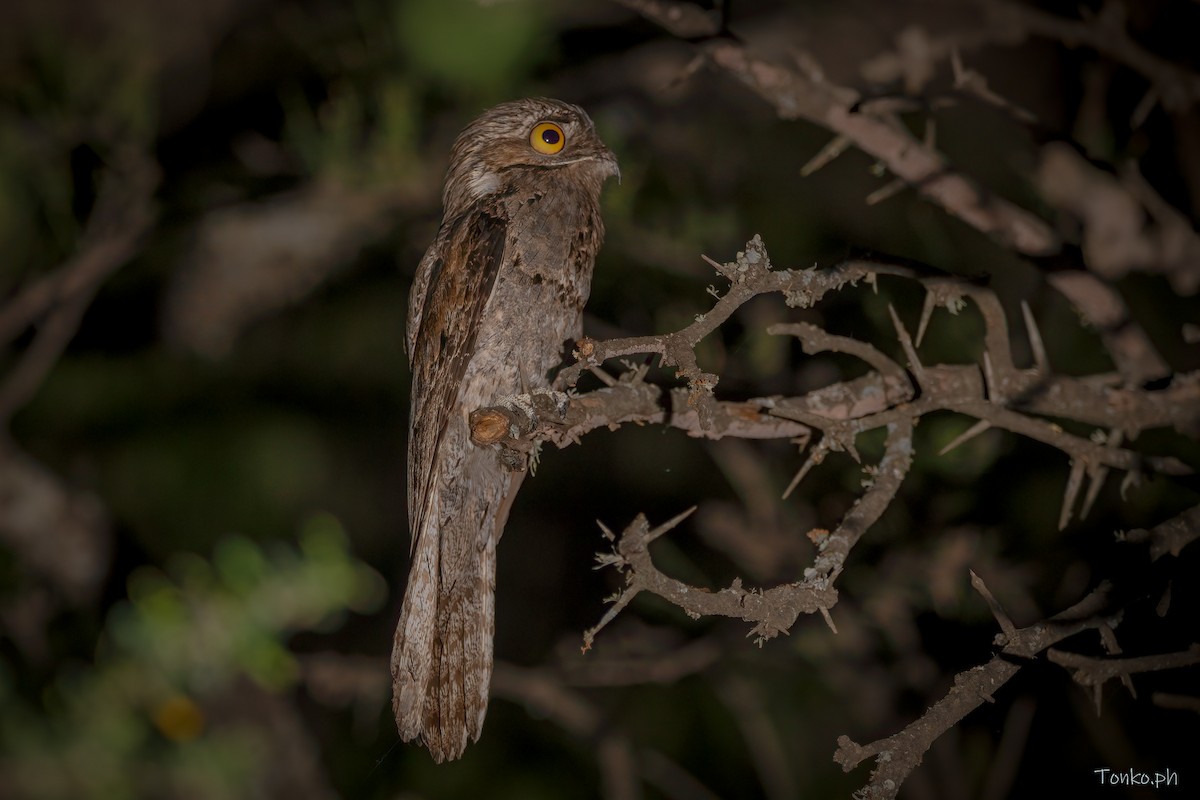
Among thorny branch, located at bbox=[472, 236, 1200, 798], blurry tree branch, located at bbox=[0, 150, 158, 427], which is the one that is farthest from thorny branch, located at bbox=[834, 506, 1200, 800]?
blurry tree branch, located at bbox=[0, 150, 158, 427]

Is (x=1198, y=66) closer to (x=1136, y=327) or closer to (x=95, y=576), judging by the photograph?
(x=1136, y=327)

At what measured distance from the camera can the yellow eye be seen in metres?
2.62

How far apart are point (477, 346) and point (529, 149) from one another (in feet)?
2.05

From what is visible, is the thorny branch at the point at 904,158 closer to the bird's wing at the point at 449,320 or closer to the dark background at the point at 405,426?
the dark background at the point at 405,426

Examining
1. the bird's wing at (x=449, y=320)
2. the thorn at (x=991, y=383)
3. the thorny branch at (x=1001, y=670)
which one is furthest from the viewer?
the bird's wing at (x=449, y=320)

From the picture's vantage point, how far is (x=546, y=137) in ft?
8.62

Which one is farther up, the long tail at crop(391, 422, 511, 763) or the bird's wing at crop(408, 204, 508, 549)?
the bird's wing at crop(408, 204, 508, 549)

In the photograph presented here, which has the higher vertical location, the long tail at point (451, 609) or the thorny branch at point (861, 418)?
the thorny branch at point (861, 418)

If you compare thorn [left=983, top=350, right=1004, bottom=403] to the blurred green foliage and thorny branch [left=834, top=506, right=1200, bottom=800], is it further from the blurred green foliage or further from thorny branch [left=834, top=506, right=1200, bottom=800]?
the blurred green foliage

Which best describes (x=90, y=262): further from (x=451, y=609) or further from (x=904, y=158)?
(x=904, y=158)

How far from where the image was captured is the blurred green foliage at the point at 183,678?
3.52 metres

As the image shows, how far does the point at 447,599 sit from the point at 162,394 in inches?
142

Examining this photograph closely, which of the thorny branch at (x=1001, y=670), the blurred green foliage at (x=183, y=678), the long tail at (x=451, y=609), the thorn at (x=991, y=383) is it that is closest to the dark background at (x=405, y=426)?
the blurred green foliage at (x=183, y=678)

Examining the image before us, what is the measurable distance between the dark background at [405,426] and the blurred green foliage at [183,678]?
0.02 meters
